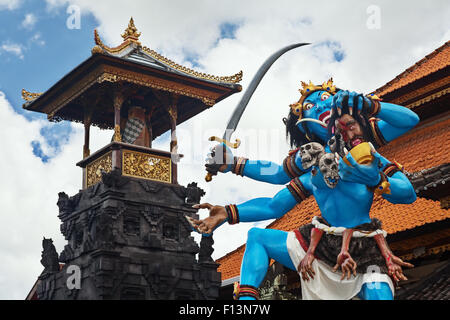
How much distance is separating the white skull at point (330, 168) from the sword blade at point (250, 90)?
32.7 inches

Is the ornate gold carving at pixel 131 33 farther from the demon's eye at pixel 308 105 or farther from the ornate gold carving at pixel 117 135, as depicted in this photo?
the demon's eye at pixel 308 105

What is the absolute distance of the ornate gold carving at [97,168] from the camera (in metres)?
18.5

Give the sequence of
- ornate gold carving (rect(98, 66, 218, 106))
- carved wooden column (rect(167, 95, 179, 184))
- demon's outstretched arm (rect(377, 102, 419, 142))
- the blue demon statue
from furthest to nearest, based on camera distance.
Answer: carved wooden column (rect(167, 95, 179, 184)) → ornate gold carving (rect(98, 66, 218, 106)) → demon's outstretched arm (rect(377, 102, 419, 142)) → the blue demon statue

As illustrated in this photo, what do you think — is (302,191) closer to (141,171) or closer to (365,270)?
(365,270)

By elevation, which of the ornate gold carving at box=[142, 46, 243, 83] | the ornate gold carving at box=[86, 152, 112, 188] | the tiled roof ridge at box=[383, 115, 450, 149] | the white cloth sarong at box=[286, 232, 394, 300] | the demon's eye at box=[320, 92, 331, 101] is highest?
the ornate gold carving at box=[142, 46, 243, 83]

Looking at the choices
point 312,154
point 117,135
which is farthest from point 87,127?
point 312,154

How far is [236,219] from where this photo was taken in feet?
20.3

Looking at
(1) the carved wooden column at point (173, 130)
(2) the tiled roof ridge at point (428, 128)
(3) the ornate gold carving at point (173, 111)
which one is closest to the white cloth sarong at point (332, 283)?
(2) the tiled roof ridge at point (428, 128)

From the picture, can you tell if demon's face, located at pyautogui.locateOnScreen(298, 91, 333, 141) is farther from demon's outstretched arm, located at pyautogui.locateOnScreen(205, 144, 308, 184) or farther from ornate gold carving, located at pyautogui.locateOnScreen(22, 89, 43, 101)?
ornate gold carving, located at pyautogui.locateOnScreen(22, 89, 43, 101)

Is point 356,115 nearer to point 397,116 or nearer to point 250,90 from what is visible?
point 397,116

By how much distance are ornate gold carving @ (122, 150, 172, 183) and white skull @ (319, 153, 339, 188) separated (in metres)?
13.0

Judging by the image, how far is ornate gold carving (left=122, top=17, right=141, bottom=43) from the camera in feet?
66.0

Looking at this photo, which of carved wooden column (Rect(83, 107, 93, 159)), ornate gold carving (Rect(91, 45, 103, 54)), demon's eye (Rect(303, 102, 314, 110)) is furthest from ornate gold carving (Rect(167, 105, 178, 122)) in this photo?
demon's eye (Rect(303, 102, 314, 110))
